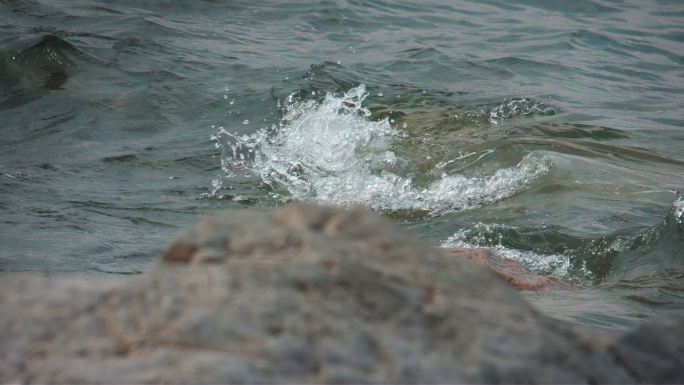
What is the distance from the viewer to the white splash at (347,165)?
6.58m

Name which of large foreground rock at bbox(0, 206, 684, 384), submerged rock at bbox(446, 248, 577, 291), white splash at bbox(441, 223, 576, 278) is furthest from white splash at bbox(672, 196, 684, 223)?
large foreground rock at bbox(0, 206, 684, 384)

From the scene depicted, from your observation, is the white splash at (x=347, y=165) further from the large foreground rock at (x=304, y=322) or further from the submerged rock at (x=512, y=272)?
the large foreground rock at (x=304, y=322)

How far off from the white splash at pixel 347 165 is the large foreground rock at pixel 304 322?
4.19 meters

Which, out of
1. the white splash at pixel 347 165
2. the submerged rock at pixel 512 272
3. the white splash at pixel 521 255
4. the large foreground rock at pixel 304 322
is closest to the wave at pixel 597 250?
the white splash at pixel 521 255

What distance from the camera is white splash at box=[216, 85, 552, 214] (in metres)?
6.58

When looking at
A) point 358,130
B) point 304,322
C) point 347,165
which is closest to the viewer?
point 304,322

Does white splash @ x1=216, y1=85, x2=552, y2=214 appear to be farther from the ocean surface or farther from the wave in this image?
the wave

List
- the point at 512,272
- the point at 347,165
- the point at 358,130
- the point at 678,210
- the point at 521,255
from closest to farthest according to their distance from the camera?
the point at 512,272 → the point at 521,255 → the point at 678,210 → the point at 347,165 → the point at 358,130

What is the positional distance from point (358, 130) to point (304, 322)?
6.21m

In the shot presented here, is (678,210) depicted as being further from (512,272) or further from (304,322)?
(304,322)

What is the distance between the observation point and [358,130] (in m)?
8.03

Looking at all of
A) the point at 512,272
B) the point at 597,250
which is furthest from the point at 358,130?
the point at 512,272

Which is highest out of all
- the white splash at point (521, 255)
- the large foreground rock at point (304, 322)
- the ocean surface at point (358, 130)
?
the large foreground rock at point (304, 322)

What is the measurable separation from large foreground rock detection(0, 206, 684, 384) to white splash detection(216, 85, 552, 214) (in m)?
4.19
